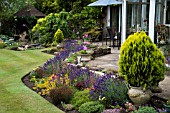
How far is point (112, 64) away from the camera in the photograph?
10.4m

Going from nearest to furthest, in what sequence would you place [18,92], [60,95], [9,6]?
[60,95]
[18,92]
[9,6]

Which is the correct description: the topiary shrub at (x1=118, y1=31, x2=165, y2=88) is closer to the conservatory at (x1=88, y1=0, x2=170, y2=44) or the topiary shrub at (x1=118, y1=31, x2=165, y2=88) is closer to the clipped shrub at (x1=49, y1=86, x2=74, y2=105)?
the clipped shrub at (x1=49, y1=86, x2=74, y2=105)

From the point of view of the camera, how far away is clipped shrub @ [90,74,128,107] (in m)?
6.29

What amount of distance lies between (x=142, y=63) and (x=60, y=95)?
81.5 inches

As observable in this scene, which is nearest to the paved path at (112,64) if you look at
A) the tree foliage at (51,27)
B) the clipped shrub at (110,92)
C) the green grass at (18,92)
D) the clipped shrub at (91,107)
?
the clipped shrub at (110,92)

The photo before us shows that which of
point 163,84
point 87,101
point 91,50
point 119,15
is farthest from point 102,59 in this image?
point 119,15

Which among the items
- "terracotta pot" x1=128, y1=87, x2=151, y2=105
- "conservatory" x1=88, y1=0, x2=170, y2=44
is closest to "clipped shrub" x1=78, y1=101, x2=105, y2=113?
"terracotta pot" x1=128, y1=87, x2=151, y2=105

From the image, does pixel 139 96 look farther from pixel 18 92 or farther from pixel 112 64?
pixel 112 64

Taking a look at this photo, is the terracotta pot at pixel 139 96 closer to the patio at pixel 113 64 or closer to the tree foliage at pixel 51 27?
the patio at pixel 113 64

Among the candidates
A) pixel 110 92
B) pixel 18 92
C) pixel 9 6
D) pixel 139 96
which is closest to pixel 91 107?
Answer: pixel 110 92

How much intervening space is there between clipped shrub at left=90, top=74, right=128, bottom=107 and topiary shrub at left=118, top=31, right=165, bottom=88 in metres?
0.27

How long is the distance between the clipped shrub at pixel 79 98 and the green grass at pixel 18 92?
0.42 m

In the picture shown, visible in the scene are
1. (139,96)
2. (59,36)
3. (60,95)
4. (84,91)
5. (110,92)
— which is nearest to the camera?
(139,96)

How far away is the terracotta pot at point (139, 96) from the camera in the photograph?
6.03 m
